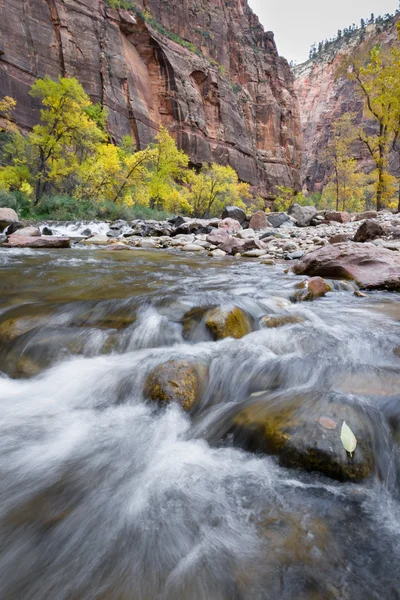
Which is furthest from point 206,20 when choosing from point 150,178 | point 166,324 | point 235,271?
point 166,324

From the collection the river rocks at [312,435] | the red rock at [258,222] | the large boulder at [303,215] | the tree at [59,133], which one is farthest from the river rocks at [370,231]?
the tree at [59,133]

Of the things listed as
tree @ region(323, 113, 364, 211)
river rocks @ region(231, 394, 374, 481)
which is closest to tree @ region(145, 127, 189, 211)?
tree @ region(323, 113, 364, 211)

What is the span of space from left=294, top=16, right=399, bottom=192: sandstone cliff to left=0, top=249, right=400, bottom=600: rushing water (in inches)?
3159

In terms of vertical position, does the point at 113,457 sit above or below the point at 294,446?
below

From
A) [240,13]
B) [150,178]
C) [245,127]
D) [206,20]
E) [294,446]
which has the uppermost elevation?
[240,13]

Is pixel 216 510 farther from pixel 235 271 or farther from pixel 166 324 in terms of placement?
pixel 235 271

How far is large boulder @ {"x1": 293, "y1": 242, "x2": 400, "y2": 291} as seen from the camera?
4.87 metres

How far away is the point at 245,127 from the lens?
160 ft

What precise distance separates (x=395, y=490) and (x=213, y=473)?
0.80m

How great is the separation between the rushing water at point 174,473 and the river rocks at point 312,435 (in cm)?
5

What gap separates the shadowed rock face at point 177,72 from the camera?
2594cm

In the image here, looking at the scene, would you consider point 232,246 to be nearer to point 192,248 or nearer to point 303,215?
point 192,248

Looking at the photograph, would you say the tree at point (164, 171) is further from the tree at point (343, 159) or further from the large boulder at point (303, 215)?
the tree at point (343, 159)

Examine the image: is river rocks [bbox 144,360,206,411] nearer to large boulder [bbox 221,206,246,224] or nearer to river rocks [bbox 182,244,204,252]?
river rocks [bbox 182,244,204,252]
